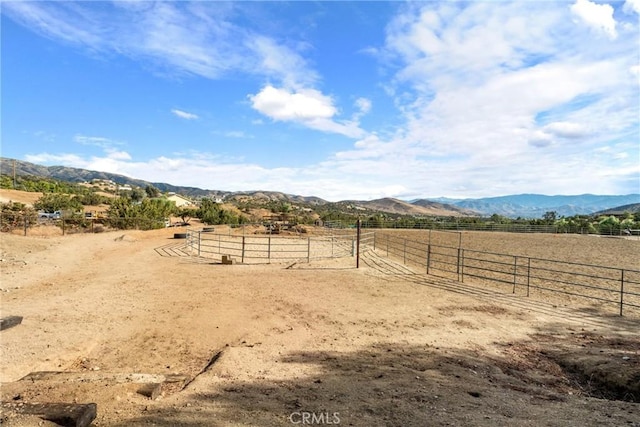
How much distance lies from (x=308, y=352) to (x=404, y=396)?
2.07 m

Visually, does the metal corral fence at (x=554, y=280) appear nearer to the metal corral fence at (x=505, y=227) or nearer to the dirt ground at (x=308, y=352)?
the dirt ground at (x=308, y=352)

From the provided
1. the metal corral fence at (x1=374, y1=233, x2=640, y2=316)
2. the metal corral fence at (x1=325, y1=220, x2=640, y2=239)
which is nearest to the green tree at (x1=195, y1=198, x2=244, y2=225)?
the metal corral fence at (x1=325, y1=220, x2=640, y2=239)

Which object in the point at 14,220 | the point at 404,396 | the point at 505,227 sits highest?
the point at 505,227

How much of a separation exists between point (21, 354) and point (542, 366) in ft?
26.3

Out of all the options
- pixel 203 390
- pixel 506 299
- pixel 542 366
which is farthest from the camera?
pixel 506 299

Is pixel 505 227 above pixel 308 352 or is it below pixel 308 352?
above

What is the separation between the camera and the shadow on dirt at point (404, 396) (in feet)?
12.1

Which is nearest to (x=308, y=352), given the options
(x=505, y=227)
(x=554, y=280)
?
(x=554, y=280)

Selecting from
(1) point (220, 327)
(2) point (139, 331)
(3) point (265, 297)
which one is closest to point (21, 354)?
(2) point (139, 331)

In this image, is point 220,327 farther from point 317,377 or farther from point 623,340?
point 623,340

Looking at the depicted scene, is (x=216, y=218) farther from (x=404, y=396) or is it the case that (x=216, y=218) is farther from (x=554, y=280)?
(x=404, y=396)

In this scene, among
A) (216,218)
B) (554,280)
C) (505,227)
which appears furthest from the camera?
(505,227)

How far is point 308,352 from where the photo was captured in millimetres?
6031

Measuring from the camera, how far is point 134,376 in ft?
14.9
